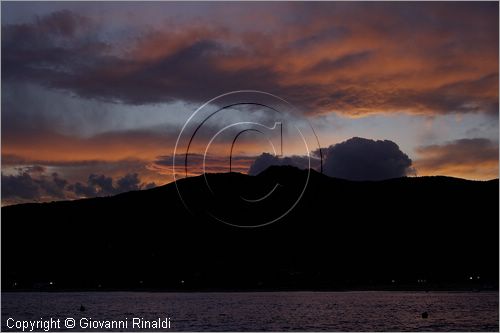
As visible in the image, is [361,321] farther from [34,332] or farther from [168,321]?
[34,332]

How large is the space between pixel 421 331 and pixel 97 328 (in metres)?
59.9

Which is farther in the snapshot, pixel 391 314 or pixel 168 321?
pixel 391 314

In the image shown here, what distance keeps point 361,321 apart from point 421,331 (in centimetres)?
2170

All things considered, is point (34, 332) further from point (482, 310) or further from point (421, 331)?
point (482, 310)

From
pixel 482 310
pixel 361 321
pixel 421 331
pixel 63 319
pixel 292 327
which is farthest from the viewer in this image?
pixel 482 310

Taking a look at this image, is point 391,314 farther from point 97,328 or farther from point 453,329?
point 97,328

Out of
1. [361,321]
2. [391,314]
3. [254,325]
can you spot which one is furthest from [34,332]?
[391,314]

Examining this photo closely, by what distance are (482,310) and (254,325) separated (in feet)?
219

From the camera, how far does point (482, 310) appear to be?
17475 cm

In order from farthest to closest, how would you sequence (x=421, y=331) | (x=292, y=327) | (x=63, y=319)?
(x=63, y=319), (x=292, y=327), (x=421, y=331)

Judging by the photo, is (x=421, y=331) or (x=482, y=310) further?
(x=482, y=310)

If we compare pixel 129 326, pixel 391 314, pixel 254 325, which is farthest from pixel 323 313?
pixel 129 326

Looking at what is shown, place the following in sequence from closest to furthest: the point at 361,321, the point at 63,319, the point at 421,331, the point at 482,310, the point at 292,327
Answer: the point at 421,331, the point at 292,327, the point at 361,321, the point at 63,319, the point at 482,310

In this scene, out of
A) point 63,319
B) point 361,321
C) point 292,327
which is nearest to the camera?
point 292,327
